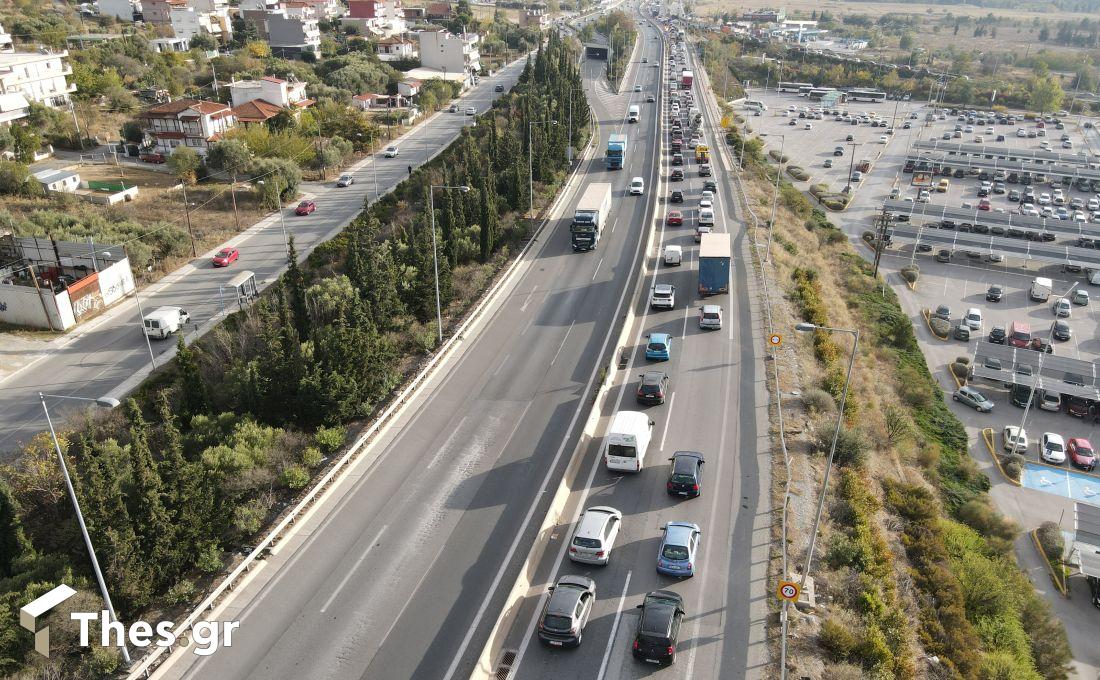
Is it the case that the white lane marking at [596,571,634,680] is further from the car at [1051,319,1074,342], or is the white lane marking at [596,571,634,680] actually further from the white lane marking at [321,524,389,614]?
the car at [1051,319,1074,342]

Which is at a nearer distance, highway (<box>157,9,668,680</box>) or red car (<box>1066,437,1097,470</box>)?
highway (<box>157,9,668,680</box>)

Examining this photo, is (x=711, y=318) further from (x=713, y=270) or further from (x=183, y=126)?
(x=183, y=126)

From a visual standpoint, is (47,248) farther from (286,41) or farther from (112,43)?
(286,41)

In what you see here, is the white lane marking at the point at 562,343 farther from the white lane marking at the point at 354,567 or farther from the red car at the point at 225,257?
the red car at the point at 225,257

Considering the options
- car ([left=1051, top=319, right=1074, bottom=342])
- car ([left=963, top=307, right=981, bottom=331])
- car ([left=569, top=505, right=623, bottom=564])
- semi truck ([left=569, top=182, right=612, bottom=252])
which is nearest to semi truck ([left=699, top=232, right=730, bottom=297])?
semi truck ([left=569, top=182, right=612, bottom=252])

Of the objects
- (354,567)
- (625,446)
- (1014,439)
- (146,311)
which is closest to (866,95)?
(1014,439)

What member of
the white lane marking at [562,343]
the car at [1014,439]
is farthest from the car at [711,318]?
the car at [1014,439]
